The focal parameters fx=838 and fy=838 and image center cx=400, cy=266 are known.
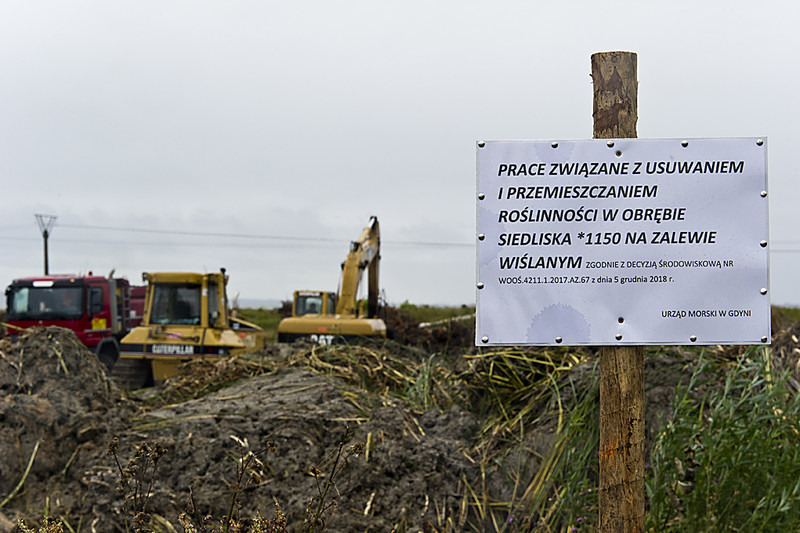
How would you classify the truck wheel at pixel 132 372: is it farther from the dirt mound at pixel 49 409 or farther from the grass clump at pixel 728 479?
the grass clump at pixel 728 479

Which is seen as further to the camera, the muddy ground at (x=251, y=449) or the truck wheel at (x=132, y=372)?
the truck wheel at (x=132, y=372)

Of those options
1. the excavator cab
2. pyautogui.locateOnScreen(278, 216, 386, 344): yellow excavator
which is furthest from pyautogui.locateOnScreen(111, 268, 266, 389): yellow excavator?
the excavator cab

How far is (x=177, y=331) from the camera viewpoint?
14070mm

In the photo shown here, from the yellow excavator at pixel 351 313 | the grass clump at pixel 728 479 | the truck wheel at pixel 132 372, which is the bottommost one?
the truck wheel at pixel 132 372

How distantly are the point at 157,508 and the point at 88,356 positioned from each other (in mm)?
2799

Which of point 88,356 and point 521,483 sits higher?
point 88,356

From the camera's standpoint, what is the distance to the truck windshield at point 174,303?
47.3 ft

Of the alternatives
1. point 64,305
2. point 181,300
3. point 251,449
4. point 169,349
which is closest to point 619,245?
point 251,449

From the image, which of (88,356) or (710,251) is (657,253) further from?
(88,356)

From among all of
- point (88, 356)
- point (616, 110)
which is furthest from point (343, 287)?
point (616, 110)

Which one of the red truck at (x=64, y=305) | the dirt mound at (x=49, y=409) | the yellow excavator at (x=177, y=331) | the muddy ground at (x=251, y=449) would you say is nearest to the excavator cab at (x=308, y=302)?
the red truck at (x=64, y=305)

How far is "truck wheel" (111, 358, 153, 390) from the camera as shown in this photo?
45.8ft

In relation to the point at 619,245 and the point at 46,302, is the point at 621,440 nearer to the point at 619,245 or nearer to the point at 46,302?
the point at 619,245

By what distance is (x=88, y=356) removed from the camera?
7.62 meters
